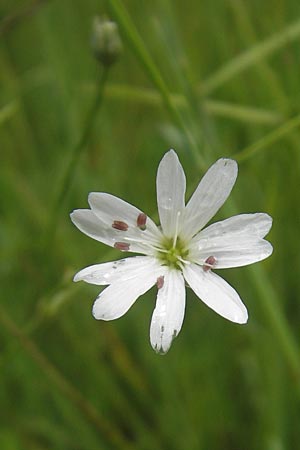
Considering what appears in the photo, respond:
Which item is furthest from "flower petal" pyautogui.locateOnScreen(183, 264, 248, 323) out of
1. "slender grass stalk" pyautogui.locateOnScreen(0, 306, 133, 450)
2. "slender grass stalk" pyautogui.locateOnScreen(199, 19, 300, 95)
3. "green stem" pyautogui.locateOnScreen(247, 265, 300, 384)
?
"slender grass stalk" pyautogui.locateOnScreen(199, 19, 300, 95)

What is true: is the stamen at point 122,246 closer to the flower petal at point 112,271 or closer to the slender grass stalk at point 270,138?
the flower petal at point 112,271

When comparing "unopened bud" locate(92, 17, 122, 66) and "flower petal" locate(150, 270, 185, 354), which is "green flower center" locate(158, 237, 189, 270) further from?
"unopened bud" locate(92, 17, 122, 66)

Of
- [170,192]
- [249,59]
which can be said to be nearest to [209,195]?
[170,192]

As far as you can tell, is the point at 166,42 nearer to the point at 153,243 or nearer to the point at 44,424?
the point at 153,243

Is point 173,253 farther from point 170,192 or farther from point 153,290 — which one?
point 153,290

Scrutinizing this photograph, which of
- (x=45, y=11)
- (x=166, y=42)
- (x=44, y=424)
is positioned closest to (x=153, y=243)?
(x=166, y=42)
